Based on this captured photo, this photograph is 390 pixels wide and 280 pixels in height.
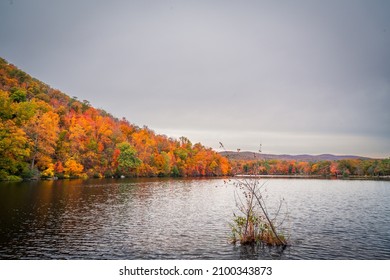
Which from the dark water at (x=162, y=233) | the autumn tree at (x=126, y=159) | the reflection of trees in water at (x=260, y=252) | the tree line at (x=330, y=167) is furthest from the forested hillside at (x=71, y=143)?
the reflection of trees in water at (x=260, y=252)

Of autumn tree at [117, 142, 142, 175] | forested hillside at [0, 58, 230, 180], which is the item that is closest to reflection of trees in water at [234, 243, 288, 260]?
forested hillside at [0, 58, 230, 180]

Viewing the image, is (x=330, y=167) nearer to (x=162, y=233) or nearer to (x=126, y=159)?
(x=126, y=159)

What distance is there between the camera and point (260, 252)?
47.3 ft

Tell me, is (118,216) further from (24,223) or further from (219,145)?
(219,145)

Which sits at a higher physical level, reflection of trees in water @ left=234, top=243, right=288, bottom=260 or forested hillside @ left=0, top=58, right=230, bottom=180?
forested hillside @ left=0, top=58, right=230, bottom=180

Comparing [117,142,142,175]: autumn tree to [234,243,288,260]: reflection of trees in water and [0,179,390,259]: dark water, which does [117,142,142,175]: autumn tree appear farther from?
[234,243,288,260]: reflection of trees in water

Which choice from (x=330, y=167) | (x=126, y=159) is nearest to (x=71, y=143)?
(x=126, y=159)

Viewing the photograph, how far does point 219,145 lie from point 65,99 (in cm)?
8752

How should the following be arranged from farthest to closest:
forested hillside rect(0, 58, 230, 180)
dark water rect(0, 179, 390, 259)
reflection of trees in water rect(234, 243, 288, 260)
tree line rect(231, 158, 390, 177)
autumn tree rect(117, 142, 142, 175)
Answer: autumn tree rect(117, 142, 142, 175) → forested hillside rect(0, 58, 230, 180) → tree line rect(231, 158, 390, 177) → dark water rect(0, 179, 390, 259) → reflection of trees in water rect(234, 243, 288, 260)

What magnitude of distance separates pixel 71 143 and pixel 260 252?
6755cm

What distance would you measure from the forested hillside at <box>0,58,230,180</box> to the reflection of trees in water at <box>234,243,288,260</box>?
47.3 m

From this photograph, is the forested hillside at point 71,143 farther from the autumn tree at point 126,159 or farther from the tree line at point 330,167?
the tree line at point 330,167

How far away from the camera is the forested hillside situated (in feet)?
182

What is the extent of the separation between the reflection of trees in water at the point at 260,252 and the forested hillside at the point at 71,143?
155ft
